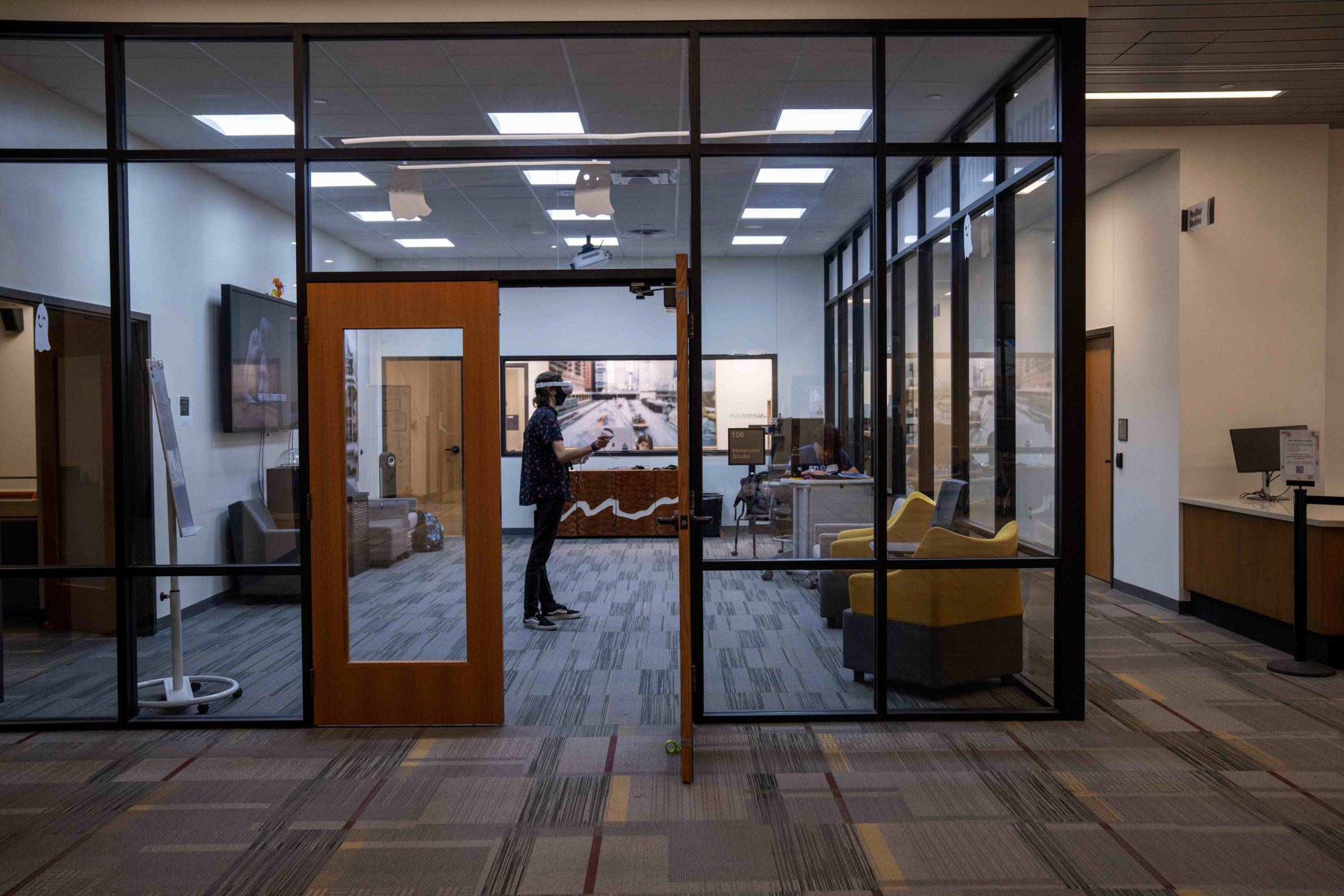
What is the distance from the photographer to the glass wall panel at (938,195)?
3.59 meters

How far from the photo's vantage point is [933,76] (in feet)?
11.6

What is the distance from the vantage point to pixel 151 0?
3.47 metres

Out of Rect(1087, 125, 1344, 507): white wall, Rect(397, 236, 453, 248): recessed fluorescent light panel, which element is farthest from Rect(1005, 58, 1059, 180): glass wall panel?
Rect(397, 236, 453, 248): recessed fluorescent light panel

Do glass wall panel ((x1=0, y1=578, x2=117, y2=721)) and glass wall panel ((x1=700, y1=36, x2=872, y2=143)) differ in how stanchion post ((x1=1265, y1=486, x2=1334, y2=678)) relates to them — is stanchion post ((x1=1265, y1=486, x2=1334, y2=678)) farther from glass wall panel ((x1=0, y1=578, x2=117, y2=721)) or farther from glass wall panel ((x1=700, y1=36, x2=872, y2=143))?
glass wall panel ((x1=0, y1=578, x2=117, y2=721))

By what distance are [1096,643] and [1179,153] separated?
11.0ft

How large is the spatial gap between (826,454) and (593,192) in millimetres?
1575

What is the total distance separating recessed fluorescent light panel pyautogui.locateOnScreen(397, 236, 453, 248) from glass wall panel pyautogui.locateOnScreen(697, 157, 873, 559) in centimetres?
114

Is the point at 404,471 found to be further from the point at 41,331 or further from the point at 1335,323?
the point at 1335,323

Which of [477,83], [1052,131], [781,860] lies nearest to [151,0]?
[477,83]

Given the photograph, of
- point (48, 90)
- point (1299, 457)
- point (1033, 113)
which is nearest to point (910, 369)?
point (1033, 113)

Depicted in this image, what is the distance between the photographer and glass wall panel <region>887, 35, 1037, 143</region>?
351 centimetres

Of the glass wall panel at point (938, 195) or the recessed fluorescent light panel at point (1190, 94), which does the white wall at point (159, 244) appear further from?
the recessed fluorescent light panel at point (1190, 94)

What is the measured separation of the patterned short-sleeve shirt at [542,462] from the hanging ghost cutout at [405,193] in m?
1.74

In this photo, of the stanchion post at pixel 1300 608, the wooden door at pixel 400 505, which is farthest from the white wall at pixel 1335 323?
the wooden door at pixel 400 505
